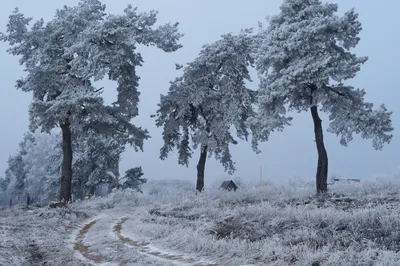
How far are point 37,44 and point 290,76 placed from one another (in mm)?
15421

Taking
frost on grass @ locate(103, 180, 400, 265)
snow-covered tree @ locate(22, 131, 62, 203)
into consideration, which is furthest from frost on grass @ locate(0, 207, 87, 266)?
snow-covered tree @ locate(22, 131, 62, 203)

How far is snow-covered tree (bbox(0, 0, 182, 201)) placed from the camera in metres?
23.1

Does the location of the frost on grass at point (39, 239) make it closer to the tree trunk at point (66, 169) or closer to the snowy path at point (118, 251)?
the snowy path at point (118, 251)

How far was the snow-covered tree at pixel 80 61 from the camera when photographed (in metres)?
23.1

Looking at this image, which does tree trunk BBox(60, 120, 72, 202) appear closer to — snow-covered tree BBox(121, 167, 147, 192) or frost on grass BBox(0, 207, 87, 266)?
frost on grass BBox(0, 207, 87, 266)

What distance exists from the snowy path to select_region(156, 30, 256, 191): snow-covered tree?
15.1 m

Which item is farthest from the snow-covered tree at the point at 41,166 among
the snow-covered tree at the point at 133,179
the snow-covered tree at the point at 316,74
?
the snow-covered tree at the point at 316,74

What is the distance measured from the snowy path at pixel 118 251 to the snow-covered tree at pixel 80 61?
10.8 meters

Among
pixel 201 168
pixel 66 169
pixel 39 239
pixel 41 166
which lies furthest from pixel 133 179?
pixel 39 239

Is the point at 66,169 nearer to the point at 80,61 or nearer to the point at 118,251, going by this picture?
the point at 80,61

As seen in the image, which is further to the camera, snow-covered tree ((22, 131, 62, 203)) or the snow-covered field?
snow-covered tree ((22, 131, 62, 203))

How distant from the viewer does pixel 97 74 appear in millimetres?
23047

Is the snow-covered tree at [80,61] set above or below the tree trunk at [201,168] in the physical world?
above

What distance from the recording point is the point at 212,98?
28.8 metres
